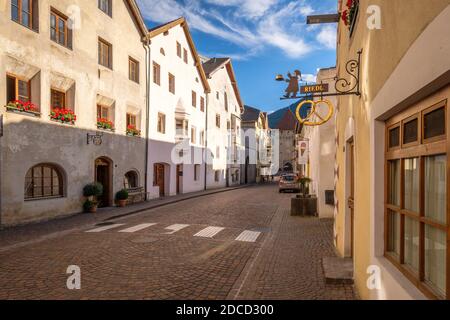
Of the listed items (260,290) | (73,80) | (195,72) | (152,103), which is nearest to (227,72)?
(195,72)

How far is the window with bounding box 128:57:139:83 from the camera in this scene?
17188mm

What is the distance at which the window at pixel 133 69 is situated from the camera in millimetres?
17188

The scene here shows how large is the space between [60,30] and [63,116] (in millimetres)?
3573

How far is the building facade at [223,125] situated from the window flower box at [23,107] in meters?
19.1

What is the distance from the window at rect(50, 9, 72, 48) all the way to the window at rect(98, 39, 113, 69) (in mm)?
1980

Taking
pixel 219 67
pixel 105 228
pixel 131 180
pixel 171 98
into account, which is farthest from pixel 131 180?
pixel 219 67

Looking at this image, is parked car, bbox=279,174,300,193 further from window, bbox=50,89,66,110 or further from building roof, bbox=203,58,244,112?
window, bbox=50,89,66,110

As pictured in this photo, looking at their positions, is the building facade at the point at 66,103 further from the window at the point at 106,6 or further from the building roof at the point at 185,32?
the building roof at the point at 185,32

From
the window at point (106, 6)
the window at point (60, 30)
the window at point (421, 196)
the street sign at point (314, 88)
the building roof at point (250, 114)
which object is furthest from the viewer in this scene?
the building roof at point (250, 114)

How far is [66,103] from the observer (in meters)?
12.6

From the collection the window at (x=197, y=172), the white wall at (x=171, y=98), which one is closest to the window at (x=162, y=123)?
the white wall at (x=171, y=98)

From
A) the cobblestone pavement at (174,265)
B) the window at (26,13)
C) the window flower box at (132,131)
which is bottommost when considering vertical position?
the cobblestone pavement at (174,265)

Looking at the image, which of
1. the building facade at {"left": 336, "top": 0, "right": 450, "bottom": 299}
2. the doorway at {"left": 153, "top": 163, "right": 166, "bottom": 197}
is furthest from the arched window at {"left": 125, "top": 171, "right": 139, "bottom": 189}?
the building facade at {"left": 336, "top": 0, "right": 450, "bottom": 299}
